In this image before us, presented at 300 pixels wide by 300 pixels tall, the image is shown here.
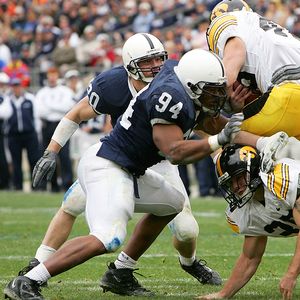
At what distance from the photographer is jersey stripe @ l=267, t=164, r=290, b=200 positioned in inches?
188

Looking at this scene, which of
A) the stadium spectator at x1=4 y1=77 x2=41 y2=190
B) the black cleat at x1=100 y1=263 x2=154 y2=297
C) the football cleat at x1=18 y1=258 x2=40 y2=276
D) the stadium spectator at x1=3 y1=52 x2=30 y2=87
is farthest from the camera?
the stadium spectator at x1=3 y1=52 x2=30 y2=87

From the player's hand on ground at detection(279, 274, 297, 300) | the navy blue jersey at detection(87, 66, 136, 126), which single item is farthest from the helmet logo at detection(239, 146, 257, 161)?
the navy blue jersey at detection(87, 66, 136, 126)

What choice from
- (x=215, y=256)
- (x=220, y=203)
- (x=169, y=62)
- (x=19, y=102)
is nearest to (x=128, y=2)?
(x=19, y=102)

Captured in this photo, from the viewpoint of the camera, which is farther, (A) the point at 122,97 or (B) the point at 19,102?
(B) the point at 19,102

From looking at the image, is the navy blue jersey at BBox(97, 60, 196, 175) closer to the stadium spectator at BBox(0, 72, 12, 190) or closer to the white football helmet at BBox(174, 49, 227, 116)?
the white football helmet at BBox(174, 49, 227, 116)

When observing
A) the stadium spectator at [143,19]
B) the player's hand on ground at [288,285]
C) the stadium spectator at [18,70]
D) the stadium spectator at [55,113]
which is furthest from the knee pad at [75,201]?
the stadium spectator at [143,19]

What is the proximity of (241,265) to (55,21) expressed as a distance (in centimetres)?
1414

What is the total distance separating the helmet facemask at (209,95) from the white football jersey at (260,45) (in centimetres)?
65

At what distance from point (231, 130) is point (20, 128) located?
905 cm

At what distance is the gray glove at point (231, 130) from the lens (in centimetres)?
475

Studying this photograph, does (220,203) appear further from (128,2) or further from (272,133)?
(128,2)

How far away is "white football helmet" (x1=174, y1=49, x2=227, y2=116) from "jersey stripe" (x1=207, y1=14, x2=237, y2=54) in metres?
0.69

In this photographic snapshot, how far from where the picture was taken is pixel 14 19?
19.2 metres

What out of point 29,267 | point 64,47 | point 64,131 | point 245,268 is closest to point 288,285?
point 245,268
